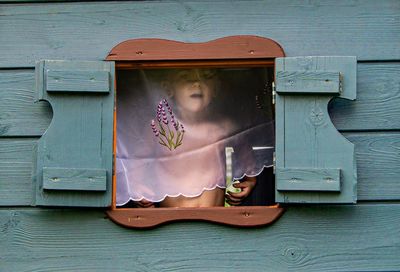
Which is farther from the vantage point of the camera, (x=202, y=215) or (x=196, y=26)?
(x=196, y=26)

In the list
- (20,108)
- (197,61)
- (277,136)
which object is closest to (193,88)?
(197,61)

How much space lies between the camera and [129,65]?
3.07 meters

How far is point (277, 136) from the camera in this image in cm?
295

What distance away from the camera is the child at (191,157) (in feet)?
10.2

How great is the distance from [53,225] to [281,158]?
788 mm

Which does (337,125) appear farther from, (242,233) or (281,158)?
(242,233)

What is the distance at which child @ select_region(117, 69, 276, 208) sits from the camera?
312cm

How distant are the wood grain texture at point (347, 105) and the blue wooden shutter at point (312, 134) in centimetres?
7

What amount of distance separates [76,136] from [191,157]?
0.43 metres

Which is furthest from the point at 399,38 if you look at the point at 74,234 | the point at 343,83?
the point at 74,234

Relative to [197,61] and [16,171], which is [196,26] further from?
[16,171]

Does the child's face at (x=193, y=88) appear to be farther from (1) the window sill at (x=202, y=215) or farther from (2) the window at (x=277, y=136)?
(1) the window sill at (x=202, y=215)

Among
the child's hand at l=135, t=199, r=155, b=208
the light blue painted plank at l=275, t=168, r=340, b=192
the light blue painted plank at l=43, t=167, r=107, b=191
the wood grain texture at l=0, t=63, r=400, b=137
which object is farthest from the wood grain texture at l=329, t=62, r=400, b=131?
→ the light blue painted plank at l=43, t=167, r=107, b=191

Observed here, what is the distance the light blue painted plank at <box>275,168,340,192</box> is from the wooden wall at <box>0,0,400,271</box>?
0.10 m
